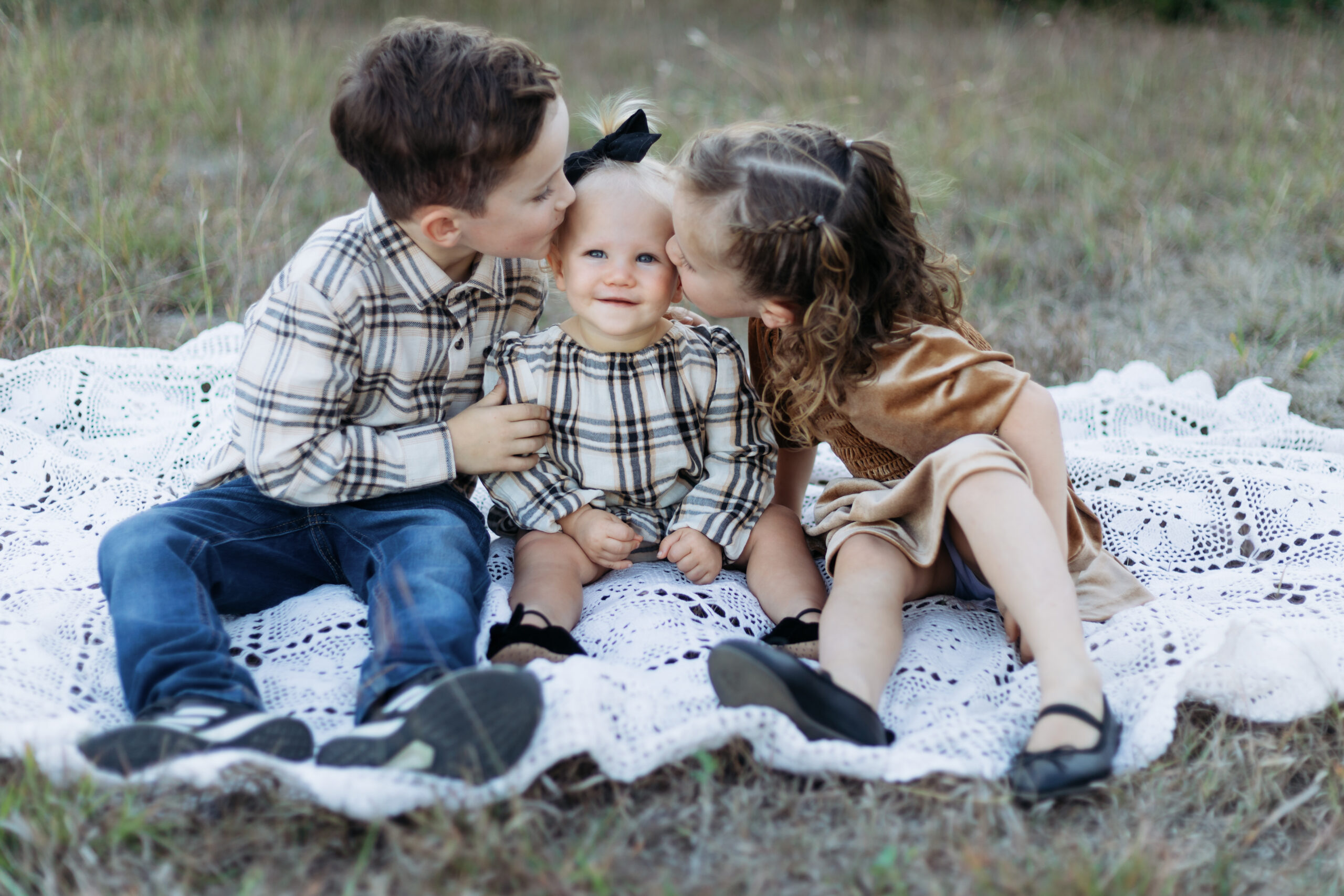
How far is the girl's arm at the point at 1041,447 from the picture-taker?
1860mm

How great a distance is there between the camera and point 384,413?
2.06 meters

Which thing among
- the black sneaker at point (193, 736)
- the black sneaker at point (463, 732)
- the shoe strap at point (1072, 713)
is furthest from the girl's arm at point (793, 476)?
the black sneaker at point (193, 736)

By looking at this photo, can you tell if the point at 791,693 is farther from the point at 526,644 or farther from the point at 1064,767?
the point at 526,644

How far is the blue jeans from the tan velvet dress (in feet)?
2.34

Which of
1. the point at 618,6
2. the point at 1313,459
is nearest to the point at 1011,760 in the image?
the point at 1313,459

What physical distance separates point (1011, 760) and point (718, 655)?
0.45 metres

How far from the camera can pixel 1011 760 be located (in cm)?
157

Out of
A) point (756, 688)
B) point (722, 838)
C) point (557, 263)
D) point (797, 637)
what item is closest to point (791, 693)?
point (756, 688)

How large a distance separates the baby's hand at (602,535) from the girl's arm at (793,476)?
0.36 m

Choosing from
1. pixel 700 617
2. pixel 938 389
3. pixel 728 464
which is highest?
pixel 938 389

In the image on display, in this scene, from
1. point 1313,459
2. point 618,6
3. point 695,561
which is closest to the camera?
point 695,561

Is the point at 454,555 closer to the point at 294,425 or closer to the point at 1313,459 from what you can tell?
the point at 294,425

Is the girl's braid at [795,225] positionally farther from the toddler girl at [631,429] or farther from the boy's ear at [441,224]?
the boy's ear at [441,224]

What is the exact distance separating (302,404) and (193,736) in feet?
2.06
